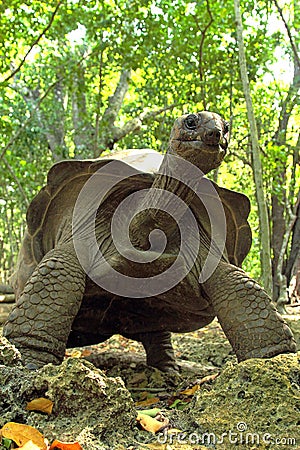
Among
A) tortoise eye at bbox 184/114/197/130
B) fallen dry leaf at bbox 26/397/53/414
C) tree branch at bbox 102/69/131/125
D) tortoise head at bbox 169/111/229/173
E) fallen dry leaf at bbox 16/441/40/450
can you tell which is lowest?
fallen dry leaf at bbox 26/397/53/414

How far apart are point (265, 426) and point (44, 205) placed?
2.11 meters

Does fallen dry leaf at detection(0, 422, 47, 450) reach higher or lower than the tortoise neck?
lower

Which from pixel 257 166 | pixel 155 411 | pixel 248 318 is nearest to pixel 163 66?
pixel 257 166

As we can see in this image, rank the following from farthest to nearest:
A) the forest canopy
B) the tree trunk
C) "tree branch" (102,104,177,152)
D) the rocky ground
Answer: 1. "tree branch" (102,104,177,152)
2. the forest canopy
3. the tree trunk
4. the rocky ground

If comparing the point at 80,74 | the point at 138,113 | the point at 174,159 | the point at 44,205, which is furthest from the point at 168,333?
the point at 138,113

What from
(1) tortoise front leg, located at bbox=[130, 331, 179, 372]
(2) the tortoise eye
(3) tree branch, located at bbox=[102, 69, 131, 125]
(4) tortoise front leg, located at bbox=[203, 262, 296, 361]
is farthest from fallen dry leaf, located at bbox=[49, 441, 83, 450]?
(3) tree branch, located at bbox=[102, 69, 131, 125]

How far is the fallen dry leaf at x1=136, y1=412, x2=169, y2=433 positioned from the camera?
4.39 feet

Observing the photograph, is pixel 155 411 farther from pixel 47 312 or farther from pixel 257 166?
pixel 257 166

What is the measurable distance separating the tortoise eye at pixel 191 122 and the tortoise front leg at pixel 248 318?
2.80ft

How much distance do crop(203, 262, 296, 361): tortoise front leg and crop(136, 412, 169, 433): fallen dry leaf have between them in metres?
0.86

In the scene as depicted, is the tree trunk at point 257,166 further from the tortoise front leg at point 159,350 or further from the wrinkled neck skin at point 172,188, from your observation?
the wrinkled neck skin at point 172,188

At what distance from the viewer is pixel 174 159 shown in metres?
2.08

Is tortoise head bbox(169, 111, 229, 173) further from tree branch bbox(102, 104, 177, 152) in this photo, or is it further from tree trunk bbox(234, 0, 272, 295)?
tree branch bbox(102, 104, 177, 152)

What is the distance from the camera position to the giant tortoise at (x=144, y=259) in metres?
2.06
